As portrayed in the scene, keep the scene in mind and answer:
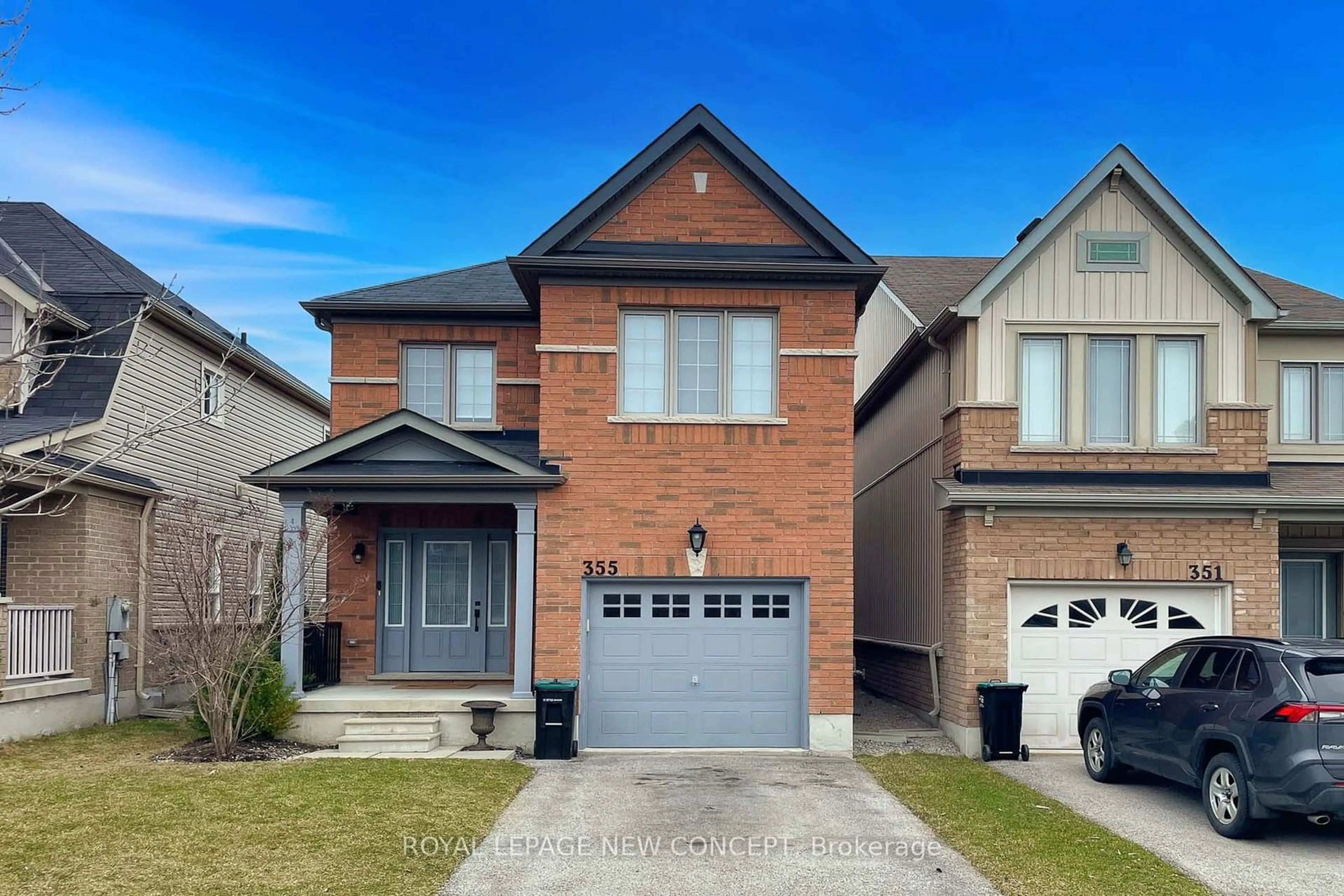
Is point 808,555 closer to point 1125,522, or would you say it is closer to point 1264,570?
point 1125,522

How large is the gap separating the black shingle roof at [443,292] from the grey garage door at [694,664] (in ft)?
15.3

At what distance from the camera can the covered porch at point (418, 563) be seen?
13797 mm

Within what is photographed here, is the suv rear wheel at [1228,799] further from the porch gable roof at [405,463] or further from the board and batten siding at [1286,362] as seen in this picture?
the porch gable roof at [405,463]

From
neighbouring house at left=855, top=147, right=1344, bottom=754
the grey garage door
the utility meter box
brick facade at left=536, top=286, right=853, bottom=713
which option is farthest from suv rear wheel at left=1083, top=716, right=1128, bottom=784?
the utility meter box

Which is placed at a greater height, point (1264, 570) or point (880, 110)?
point (880, 110)

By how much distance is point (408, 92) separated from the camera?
74.5ft

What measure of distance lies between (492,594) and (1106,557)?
8418 millimetres

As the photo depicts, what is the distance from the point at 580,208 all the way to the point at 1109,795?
9.02 meters

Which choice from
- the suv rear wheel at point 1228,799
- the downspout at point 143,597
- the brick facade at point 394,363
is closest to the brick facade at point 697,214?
the brick facade at point 394,363

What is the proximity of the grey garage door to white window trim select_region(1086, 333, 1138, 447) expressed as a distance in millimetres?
4332

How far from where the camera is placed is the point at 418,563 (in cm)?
1628

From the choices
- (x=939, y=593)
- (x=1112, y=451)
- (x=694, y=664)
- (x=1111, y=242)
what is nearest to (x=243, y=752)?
(x=694, y=664)

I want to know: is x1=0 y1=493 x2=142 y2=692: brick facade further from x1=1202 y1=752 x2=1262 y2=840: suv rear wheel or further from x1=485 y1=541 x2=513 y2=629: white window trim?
x1=1202 y1=752 x2=1262 y2=840: suv rear wheel

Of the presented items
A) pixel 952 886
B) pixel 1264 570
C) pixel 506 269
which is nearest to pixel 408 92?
pixel 506 269
